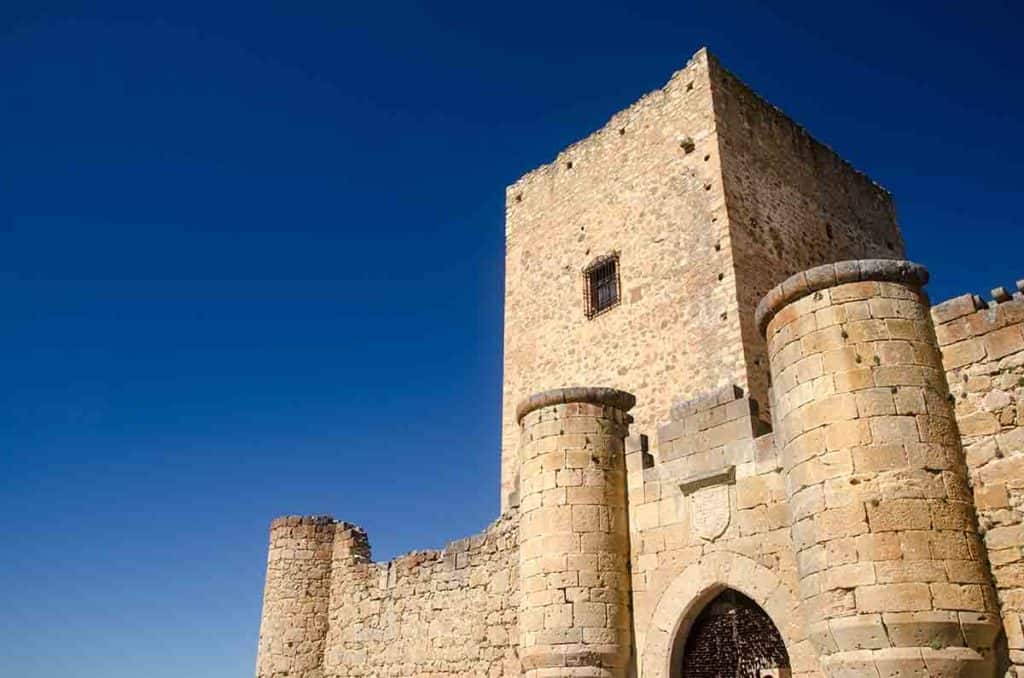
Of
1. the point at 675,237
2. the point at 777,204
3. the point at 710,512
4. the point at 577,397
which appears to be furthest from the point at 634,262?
the point at 710,512

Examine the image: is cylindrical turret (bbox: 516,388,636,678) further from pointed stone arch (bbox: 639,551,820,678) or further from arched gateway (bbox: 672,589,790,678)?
arched gateway (bbox: 672,589,790,678)

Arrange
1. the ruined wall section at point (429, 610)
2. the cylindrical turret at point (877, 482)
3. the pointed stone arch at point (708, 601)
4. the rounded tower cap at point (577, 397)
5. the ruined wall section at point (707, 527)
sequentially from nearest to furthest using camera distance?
the cylindrical turret at point (877, 482), the pointed stone arch at point (708, 601), the ruined wall section at point (707, 527), the rounded tower cap at point (577, 397), the ruined wall section at point (429, 610)

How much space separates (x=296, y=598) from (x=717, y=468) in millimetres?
8557

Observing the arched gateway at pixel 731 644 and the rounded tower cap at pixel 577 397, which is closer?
the arched gateway at pixel 731 644

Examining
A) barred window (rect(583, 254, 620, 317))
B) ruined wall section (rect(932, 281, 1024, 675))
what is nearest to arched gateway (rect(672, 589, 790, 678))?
ruined wall section (rect(932, 281, 1024, 675))

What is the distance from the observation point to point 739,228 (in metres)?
13.5

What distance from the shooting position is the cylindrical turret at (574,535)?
8.28 meters

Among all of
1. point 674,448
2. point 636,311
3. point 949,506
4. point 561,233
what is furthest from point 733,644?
point 561,233

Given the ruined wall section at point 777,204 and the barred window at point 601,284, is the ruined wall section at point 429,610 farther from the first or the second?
the barred window at point 601,284

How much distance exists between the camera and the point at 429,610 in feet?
38.9

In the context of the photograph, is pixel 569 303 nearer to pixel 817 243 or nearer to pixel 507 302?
pixel 507 302

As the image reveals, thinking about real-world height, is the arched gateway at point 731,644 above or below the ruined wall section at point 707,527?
below

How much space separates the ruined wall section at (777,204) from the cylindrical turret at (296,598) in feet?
23.7

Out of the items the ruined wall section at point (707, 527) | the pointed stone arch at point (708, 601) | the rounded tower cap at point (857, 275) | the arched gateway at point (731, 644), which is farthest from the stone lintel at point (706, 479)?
the rounded tower cap at point (857, 275)
